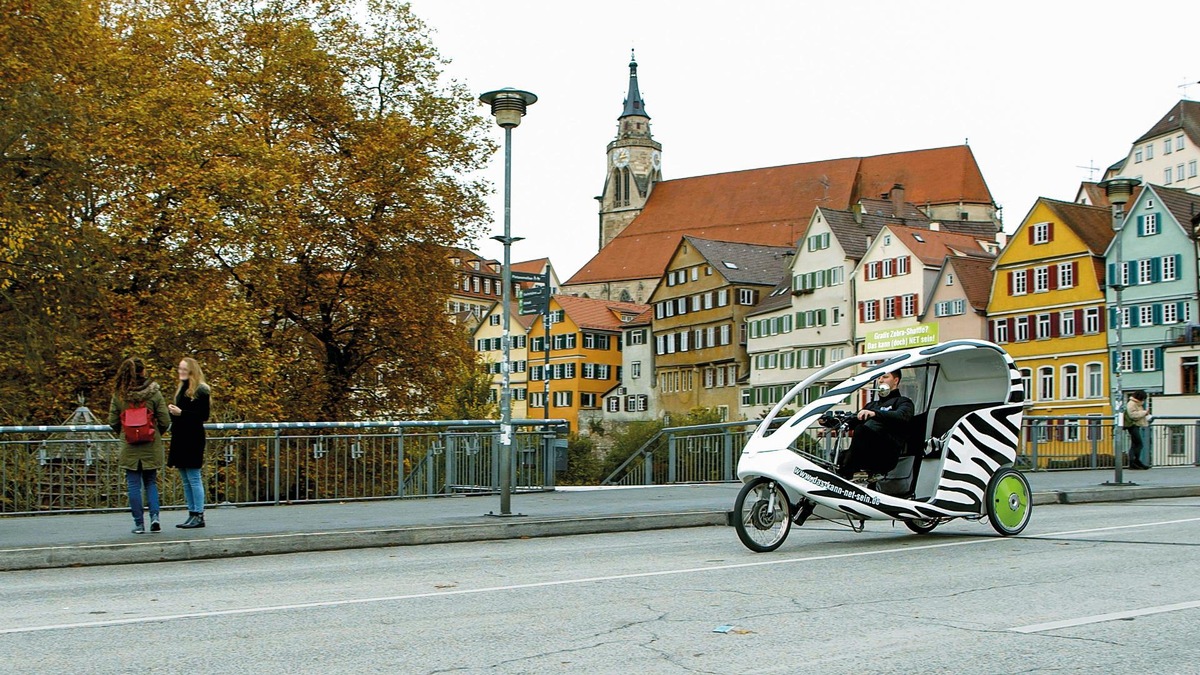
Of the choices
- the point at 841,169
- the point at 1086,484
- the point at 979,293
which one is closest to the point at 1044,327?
the point at 979,293

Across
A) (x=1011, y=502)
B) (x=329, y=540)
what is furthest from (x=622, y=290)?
(x=1011, y=502)

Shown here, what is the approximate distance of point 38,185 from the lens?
95.3 ft

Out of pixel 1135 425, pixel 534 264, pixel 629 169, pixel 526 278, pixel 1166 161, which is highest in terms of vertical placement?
pixel 629 169

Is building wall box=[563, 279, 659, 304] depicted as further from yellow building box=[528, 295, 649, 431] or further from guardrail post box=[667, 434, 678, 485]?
guardrail post box=[667, 434, 678, 485]

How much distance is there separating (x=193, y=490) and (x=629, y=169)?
137 m

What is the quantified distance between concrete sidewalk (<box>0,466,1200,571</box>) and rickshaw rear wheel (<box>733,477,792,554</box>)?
11.6 ft

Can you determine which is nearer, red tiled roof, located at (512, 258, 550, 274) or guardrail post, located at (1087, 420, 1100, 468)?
guardrail post, located at (1087, 420, 1100, 468)

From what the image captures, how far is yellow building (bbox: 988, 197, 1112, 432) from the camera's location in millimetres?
65625

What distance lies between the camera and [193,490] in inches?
532

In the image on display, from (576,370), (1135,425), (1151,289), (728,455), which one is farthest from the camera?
(576,370)

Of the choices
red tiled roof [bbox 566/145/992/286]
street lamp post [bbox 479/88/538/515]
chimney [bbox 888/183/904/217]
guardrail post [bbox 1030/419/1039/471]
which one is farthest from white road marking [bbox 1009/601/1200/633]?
red tiled roof [bbox 566/145/992/286]

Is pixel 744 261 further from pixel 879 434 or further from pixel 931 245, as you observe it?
pixel 879 434

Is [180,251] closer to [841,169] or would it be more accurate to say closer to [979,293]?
[979,293]

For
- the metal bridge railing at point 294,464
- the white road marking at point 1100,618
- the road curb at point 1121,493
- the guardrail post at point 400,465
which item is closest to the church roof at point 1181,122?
the road curb at point 1121,493
